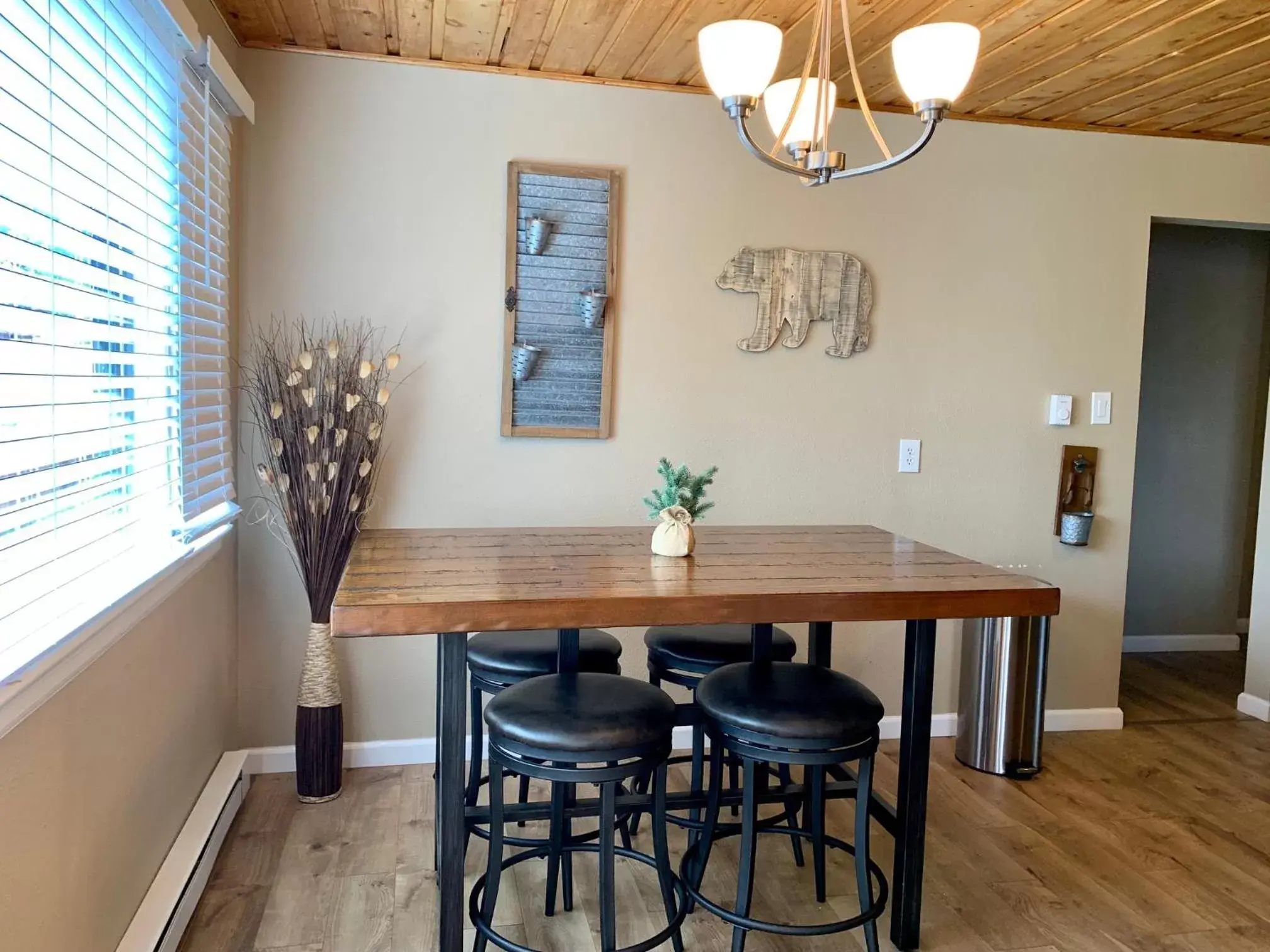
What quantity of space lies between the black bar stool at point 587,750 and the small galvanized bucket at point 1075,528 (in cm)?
220

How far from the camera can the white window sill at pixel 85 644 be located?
1.37 m

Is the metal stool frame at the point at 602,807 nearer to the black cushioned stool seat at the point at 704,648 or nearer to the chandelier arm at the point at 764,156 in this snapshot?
the black cushioned stool seat at the point at 704,648

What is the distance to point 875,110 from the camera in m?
3.41

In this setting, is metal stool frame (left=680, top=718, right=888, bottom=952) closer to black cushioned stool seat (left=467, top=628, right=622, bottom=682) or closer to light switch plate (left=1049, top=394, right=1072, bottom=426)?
black cushioned stool seat (left=467, top=628, right=622, bottom=682)

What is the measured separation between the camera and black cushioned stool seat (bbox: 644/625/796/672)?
2.52 m

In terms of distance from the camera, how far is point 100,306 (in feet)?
6.00

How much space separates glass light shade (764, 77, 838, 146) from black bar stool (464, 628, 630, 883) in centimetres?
124

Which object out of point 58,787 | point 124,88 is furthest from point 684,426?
point 58,787

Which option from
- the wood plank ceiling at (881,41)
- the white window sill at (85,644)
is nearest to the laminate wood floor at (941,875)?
the white window sill at (85,644)

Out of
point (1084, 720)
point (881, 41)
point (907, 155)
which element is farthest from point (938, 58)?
point (1084, 720)

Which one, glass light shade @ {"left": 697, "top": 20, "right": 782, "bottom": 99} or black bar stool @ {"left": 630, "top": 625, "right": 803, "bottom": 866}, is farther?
black bar stool @ {"left": 630, "top": 625, "right": 803, "bottom": 866}

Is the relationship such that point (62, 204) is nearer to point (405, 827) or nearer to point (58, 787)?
point (58, 787)

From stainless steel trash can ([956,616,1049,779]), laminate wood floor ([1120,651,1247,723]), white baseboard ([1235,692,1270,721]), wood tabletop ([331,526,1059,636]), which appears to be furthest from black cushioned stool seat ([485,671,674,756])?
white baseboard ([1235,692,1270,721])

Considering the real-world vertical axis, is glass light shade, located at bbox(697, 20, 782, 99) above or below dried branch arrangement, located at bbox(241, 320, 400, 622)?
above
